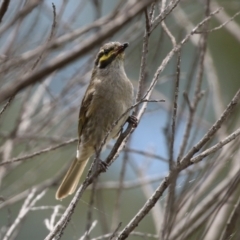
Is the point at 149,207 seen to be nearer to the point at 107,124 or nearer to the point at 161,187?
the point at 161,187

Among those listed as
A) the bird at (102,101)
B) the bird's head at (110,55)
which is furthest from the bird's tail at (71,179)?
the bird's head at (110,55)

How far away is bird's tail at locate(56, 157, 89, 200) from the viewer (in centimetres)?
475

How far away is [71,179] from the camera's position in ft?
15.7

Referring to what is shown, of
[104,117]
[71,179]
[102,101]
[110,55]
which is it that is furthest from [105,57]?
[71,179]

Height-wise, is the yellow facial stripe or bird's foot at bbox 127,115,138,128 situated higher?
the yellow facial stripe

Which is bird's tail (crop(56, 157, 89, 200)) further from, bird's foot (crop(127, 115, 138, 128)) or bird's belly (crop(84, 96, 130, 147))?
bird's foot (crop(127, 115, 138, 128))

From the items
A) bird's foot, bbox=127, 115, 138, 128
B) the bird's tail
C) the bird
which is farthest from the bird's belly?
bird's foot, bbox=127, 115, 138, 128

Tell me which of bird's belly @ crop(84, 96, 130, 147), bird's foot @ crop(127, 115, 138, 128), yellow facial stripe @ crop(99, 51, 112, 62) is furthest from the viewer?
yellow facial stripe @ crop(99, 51, 112, 62)

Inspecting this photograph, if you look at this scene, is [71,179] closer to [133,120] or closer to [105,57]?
[105,57]

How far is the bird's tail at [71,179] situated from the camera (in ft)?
15.6

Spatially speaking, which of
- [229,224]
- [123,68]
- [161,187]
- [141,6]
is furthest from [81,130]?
[141,6]

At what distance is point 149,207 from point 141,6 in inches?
52.4

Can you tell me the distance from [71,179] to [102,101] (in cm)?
72

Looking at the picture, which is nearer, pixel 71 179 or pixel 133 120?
pixel 133 120
